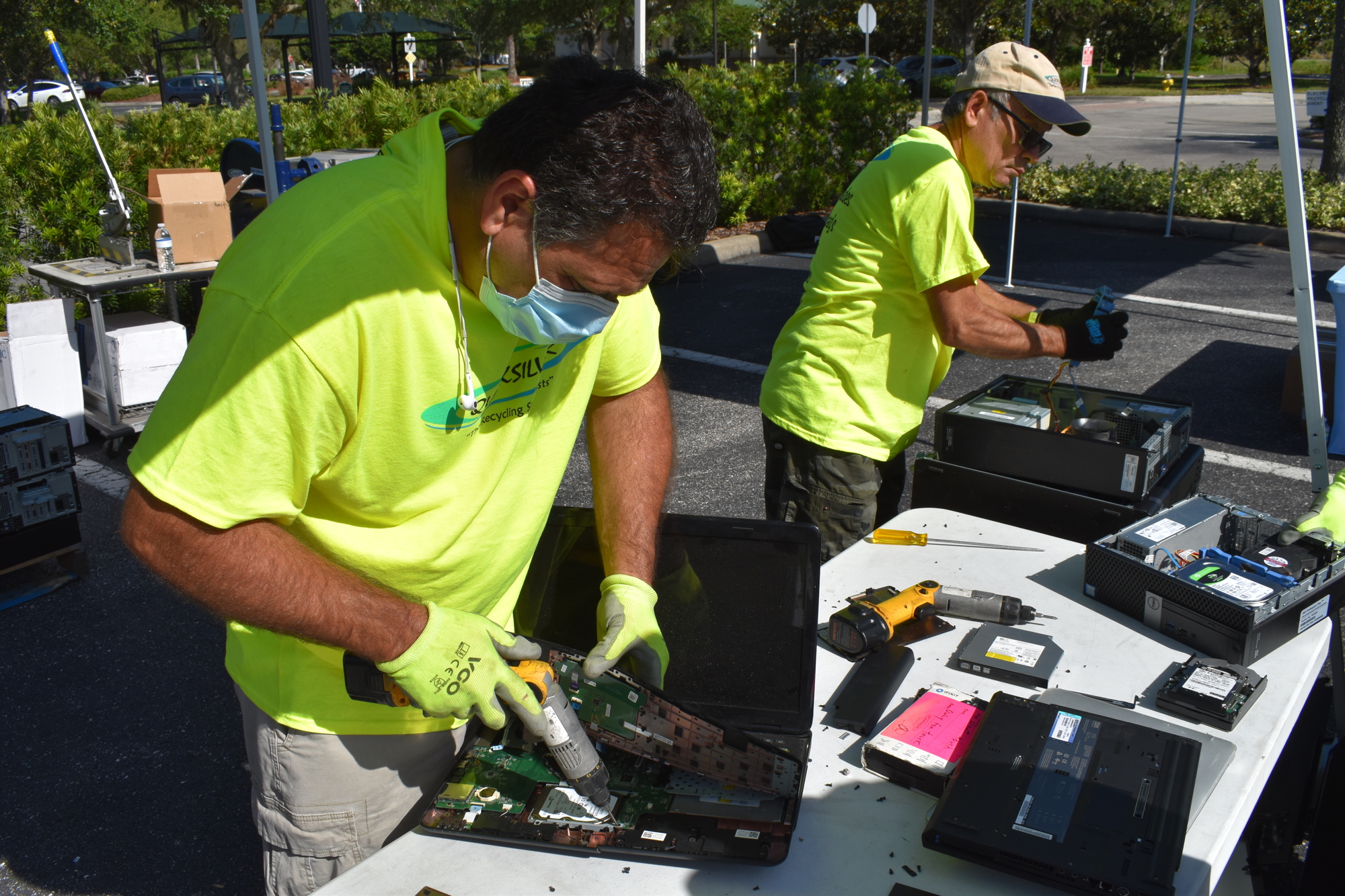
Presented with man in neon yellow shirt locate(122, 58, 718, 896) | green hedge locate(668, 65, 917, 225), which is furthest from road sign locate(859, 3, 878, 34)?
man in neon yellow shirt locate(122, 58, 718, 896)

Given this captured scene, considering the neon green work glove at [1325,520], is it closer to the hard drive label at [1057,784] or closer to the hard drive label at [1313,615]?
the hard drive label at [1313,615]

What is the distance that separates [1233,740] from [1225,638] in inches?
10.3

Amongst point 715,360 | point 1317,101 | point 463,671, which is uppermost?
point 1317,101

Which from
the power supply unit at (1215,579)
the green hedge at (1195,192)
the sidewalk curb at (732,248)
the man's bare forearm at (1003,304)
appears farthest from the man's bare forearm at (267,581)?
the green hedge at (1195,192)

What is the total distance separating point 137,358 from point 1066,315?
4658mm

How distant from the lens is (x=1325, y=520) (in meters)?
2.12

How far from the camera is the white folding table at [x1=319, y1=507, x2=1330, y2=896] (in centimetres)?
131

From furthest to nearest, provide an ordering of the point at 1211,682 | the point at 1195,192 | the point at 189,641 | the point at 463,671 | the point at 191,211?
the point at 1195,192
the point at 191,211
the point at 189,641
the point at 1211,682
the point at 463,671

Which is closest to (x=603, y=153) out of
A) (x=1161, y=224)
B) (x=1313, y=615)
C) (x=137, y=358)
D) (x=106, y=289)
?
(x=1313, y=615)

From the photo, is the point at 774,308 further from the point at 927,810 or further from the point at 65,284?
the point at 927,810

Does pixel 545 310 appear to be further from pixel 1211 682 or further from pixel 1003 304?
pixel 1003 304

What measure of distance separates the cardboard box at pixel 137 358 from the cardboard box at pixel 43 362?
165 millimetres

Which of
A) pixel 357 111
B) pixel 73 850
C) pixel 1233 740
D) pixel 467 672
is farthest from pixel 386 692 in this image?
pixel 357 111

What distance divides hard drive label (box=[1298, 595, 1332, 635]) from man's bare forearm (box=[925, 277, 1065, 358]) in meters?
0.91
